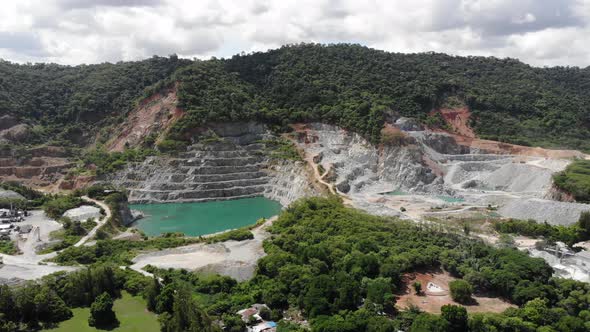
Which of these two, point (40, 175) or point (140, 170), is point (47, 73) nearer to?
point (40, 175)

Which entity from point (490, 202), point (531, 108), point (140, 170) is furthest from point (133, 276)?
point (531, 108)

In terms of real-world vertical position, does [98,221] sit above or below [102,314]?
above

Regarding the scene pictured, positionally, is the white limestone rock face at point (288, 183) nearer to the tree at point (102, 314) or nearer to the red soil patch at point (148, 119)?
the red soil patch at point (148, 119)

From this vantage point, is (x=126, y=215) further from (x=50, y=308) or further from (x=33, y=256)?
(x=50, y=308)

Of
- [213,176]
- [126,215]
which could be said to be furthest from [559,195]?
[126,215]

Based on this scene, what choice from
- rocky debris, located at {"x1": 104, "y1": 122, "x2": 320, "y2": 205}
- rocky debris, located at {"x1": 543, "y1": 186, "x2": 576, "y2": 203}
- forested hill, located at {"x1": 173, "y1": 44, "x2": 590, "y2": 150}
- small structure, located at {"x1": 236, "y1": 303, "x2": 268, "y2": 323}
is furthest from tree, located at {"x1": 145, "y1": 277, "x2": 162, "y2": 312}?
forested hill, located at {"x1": 173, "y1": 44, "x2": 590, "y2": 150}

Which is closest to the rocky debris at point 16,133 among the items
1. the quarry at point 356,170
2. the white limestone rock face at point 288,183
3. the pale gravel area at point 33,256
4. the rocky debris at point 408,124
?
the quarry at point 356,170
